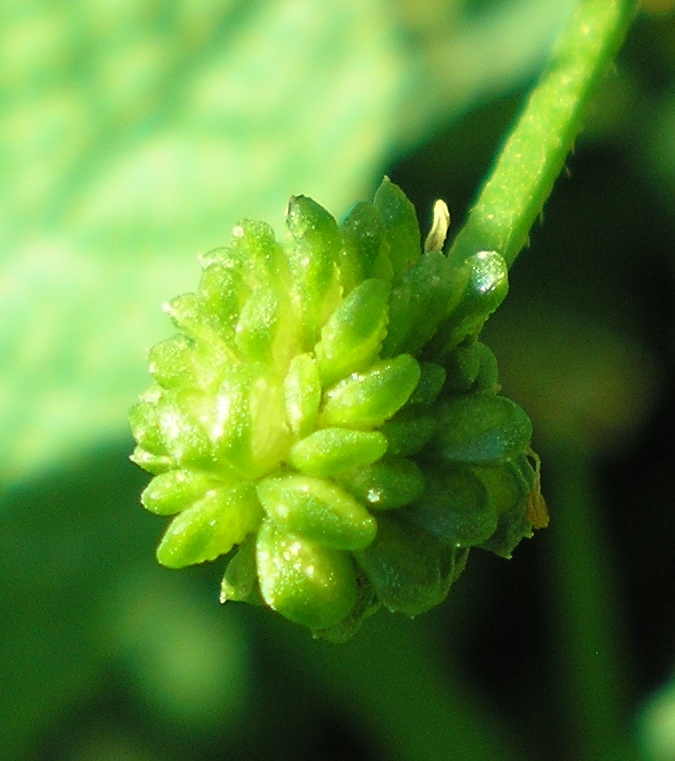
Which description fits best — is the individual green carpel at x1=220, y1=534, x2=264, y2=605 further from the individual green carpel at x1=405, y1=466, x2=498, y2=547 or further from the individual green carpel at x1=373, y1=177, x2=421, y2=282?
the individual green carpel at x1=373, y1=177, x2=421, y2=282

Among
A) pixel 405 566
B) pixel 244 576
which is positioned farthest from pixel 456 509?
pixel 244 576

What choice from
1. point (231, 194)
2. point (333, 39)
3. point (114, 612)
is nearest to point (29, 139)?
point (231, 194)

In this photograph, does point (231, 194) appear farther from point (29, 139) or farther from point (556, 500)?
point (556, 500)

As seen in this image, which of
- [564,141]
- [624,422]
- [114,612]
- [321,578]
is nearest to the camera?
[321,578]

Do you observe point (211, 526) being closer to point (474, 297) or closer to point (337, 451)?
point (337, 451)

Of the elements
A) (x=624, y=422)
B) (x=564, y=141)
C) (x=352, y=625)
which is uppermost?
(x=564, y=141)

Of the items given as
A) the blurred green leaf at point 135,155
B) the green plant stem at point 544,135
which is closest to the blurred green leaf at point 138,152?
the blurred green leaf at point 135,155

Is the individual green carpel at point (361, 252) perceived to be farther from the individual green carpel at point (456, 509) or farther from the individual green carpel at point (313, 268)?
the individual green carpel at point (456, 509)
